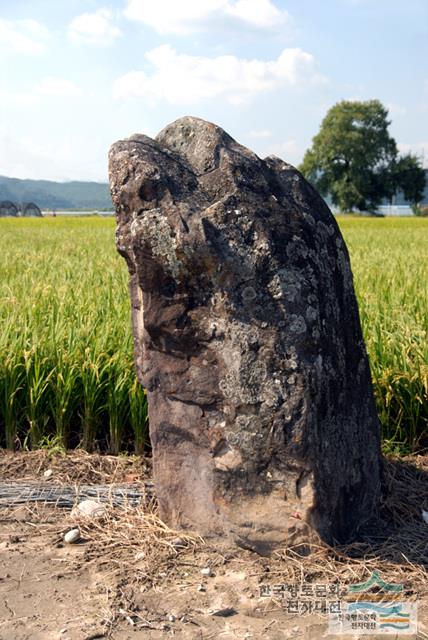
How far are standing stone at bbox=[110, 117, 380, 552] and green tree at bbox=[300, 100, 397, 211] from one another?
52.8 metres

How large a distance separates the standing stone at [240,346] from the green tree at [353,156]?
52780 millimetres

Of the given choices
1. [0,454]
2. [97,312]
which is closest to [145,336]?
[0,454]

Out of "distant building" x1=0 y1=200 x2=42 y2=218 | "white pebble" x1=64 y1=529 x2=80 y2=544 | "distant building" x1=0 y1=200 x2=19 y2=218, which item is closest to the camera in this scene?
"white pebble" x1=64 y1=529 x2=80 y2=544

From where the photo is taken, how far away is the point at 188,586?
2.34 metres

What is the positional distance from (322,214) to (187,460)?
1.03 metres

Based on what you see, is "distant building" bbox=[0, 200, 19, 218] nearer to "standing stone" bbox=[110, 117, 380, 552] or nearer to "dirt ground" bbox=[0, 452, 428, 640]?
"dirt ground" bbox=[0, 452, 428, 640]

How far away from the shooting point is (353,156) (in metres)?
54.8

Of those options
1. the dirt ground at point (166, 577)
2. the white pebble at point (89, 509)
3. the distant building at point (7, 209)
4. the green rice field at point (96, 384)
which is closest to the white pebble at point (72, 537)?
the dirt ground at point (166, 577)

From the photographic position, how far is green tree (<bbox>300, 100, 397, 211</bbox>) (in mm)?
54250

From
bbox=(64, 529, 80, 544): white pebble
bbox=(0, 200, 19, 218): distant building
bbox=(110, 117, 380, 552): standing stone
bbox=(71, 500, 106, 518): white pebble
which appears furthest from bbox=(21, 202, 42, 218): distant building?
bbox=(110, 117, 380, 552): standing stone

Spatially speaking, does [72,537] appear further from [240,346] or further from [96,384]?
[96,384]

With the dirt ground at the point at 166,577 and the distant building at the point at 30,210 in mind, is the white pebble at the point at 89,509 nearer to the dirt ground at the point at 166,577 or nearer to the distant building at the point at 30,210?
the dirt ground at the point at 166,577

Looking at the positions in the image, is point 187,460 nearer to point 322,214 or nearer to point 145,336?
point 145,336

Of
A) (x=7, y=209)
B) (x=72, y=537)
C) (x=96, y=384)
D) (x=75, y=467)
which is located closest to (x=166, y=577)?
(x=72, y=537)
